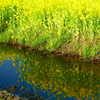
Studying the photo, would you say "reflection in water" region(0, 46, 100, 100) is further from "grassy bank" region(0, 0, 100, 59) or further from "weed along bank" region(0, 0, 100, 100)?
"grassy bank" region(0, 0, 100, 59)

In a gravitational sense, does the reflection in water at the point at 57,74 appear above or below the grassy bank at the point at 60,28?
below

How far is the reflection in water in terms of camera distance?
4852mm

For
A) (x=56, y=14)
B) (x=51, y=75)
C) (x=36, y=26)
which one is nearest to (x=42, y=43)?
(x=36, y=26)

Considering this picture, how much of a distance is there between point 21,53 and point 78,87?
3084 mm

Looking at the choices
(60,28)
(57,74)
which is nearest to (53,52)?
(60,28)

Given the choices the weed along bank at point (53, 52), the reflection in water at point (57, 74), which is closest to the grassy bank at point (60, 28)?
the weed along bank at point (53, 52)

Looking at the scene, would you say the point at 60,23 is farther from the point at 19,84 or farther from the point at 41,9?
the point at 19,84

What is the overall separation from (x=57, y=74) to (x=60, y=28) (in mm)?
1759

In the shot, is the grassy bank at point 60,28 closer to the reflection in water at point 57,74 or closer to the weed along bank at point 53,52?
the weed along bank at point 53,52

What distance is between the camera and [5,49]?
305 inches

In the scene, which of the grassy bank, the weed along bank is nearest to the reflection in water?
the weed along bank

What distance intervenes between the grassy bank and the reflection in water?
39 cm

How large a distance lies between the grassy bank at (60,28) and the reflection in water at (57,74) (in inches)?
15.5

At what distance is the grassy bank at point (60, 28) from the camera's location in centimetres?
627
